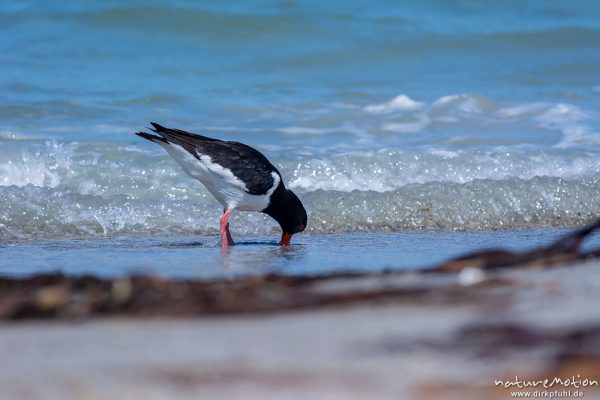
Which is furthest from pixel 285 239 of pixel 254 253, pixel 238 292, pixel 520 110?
pixel 520 110

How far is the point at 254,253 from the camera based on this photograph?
621 centimetres

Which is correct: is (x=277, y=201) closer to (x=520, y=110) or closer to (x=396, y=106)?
(x=396, y=106)

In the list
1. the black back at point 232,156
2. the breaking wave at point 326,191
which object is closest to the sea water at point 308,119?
the breaking wave at point 326,191

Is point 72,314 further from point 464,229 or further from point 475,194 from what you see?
point 475,194

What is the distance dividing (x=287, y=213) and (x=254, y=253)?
687 mm

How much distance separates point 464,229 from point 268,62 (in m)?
6.24

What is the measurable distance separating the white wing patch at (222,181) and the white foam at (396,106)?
3.84 meters

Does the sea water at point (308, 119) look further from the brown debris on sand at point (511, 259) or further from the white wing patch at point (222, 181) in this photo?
the brown debris on sand at point (511, 259)

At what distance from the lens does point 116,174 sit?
8.17 m

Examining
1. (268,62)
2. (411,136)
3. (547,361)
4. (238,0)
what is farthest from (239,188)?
(238,0)

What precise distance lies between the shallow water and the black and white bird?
0.21 m

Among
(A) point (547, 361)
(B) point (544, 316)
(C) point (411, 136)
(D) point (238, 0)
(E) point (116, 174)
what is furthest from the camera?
(D) point (238, 0)

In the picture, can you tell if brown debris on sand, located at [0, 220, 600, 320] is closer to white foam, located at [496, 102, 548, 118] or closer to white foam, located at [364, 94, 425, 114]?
white foam, located at [496, 102, 548, 118]

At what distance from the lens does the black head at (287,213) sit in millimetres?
6730
